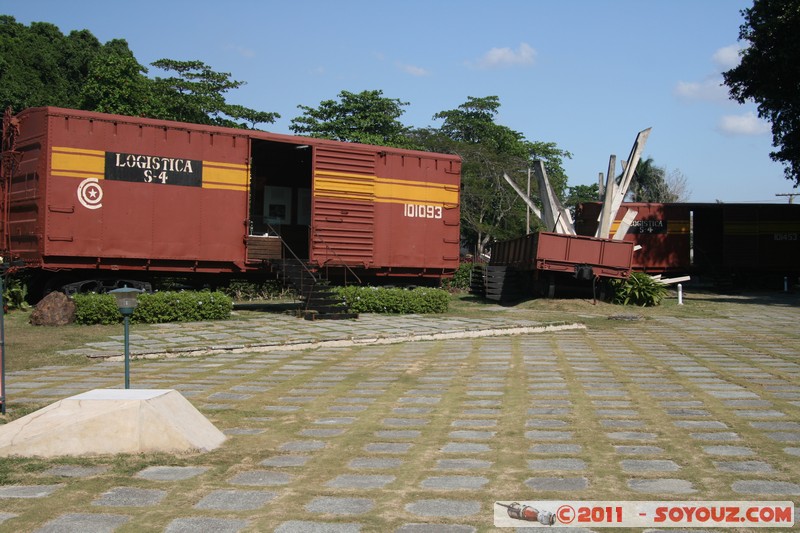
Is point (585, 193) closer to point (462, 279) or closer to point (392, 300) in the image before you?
point (462, 279)

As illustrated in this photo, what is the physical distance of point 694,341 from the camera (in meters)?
13.3

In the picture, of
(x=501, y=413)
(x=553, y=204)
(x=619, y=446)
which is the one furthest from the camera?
(x=553, y=204)

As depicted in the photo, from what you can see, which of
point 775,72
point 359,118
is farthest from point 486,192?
point 775,72

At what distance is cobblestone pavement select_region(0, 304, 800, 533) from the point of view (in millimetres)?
4473

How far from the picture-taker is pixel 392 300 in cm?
1744

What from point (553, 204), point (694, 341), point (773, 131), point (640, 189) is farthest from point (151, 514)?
point (640, 189)

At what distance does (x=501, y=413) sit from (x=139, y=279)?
11.4 meters

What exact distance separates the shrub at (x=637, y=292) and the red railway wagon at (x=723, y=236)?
6.74 meters

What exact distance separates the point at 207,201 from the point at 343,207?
3.29m

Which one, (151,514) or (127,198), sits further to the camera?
(127,198)

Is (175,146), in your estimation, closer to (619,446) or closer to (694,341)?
(694,341)

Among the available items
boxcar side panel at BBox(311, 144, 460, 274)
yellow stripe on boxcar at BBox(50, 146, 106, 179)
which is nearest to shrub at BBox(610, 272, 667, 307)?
boxcar side panel at BBox(311, 144, 460, 274)

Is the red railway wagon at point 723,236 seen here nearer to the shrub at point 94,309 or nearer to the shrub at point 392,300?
the shrub at point 392,300

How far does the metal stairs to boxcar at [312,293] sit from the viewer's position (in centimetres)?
1577
